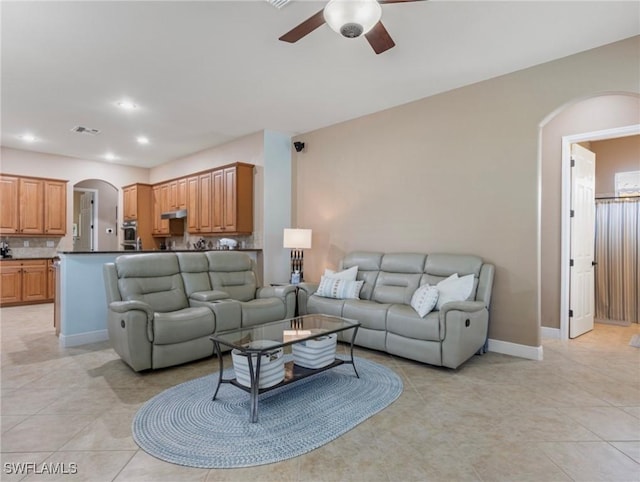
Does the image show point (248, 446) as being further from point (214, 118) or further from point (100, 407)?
point (214, 118)

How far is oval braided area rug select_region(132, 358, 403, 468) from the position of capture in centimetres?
202

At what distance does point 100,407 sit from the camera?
2.56m

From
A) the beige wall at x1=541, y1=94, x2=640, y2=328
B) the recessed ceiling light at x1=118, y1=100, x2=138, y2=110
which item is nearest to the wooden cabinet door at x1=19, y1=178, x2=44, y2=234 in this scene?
the recessed ceiling light at x1=118, y1=100, x2=138, y2=110

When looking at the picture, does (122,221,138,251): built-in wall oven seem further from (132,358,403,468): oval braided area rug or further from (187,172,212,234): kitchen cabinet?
(132,358,403,468): oval braided area rug

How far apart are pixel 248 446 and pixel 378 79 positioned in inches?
147

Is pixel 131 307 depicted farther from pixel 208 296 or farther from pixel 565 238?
pixel 565 238

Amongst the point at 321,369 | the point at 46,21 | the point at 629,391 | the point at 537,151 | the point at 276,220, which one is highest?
the point at 46,21

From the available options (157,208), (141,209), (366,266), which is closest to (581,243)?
(366,266)

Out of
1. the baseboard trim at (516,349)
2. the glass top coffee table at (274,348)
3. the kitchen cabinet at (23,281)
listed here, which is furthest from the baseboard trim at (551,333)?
the kitchen cabinet at (23,281)

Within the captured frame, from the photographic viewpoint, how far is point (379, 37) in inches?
101

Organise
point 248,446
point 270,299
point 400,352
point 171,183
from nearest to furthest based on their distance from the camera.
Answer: point 248,446 < point 400,352 < point 270,299 < point 171,183

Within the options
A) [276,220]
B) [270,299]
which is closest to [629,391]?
[270,299]

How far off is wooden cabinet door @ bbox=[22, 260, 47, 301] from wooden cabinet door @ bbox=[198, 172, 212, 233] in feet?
10.2

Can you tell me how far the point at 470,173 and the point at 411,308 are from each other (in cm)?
174
